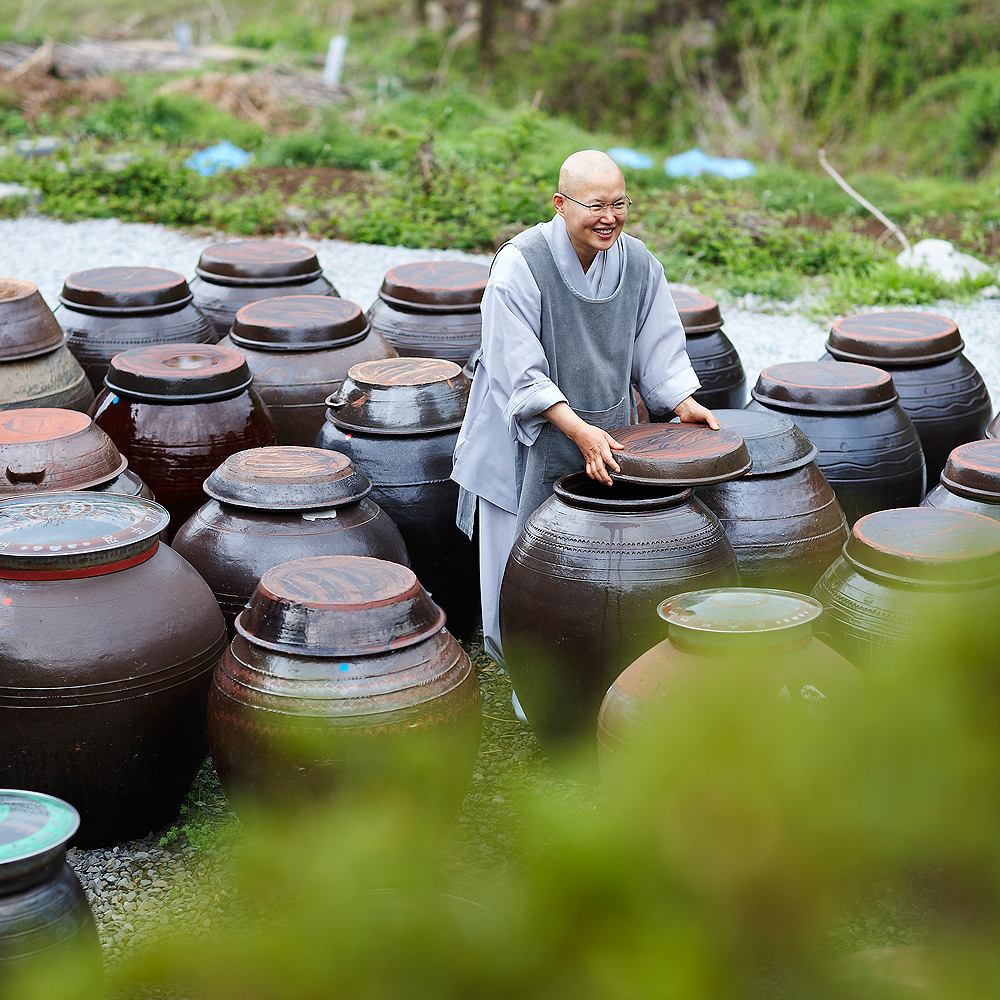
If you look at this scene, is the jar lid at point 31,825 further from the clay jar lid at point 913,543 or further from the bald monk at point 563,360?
the clay jar lid at point 913,543

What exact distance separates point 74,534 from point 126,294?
2.56 metres

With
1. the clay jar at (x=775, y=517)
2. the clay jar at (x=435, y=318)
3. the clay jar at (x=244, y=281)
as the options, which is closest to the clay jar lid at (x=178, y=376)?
the clay jar at (x=435, y=318)

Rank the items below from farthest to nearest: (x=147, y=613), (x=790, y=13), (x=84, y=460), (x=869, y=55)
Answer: (x=790, y=13) → (x=869, y=55) → (x=84, y=460) → (x=147, y=613)

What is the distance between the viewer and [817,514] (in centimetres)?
402

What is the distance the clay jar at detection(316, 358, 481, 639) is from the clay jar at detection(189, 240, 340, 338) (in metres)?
1.71

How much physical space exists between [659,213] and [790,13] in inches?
385

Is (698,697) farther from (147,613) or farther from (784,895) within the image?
(147,613)

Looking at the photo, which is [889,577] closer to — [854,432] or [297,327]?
[854,432]

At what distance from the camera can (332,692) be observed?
2889 millimetres

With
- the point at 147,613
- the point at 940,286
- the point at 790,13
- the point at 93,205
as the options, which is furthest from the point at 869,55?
the point at 147,613

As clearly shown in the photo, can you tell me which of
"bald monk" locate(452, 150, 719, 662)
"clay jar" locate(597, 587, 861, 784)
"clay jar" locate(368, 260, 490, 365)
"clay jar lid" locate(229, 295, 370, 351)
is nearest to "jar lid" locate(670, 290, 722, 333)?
"clay jar" locate(368, 260, 490, 365)

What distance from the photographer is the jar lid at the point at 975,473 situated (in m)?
3.93

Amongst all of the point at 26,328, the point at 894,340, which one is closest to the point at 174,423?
the point at 26,328

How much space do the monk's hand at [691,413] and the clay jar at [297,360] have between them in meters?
1.68
